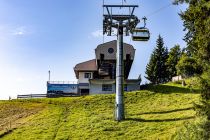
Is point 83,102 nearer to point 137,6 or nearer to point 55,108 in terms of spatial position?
point 55,108

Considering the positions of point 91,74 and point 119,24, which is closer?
point 119,24

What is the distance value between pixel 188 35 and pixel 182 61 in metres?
1.60

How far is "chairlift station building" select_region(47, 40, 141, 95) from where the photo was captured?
82062 mm

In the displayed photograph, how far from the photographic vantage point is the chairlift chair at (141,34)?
5238 centimetres

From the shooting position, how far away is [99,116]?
5781cm

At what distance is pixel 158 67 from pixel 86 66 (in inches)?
1115

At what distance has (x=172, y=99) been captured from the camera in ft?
220

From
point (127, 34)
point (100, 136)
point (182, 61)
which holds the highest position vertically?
point (127, 34)

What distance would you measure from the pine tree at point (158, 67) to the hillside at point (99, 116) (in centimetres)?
3393

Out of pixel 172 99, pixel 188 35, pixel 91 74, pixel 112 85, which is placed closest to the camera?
pixel 188 35

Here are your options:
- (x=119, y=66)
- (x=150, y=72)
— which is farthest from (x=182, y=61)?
(x=150, y=72)

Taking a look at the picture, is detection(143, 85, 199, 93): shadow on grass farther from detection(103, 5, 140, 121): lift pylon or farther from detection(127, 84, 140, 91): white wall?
detection(103, 5, 140, 121): lift pylon

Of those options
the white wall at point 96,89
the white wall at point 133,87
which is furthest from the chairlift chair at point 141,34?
the white wall at point 96,89

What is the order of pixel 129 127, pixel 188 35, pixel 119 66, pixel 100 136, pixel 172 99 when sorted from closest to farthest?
pixel 188 35 → pixel 100 136 → pixel 129 127 → pixel 119 66 → pixel 172 99
